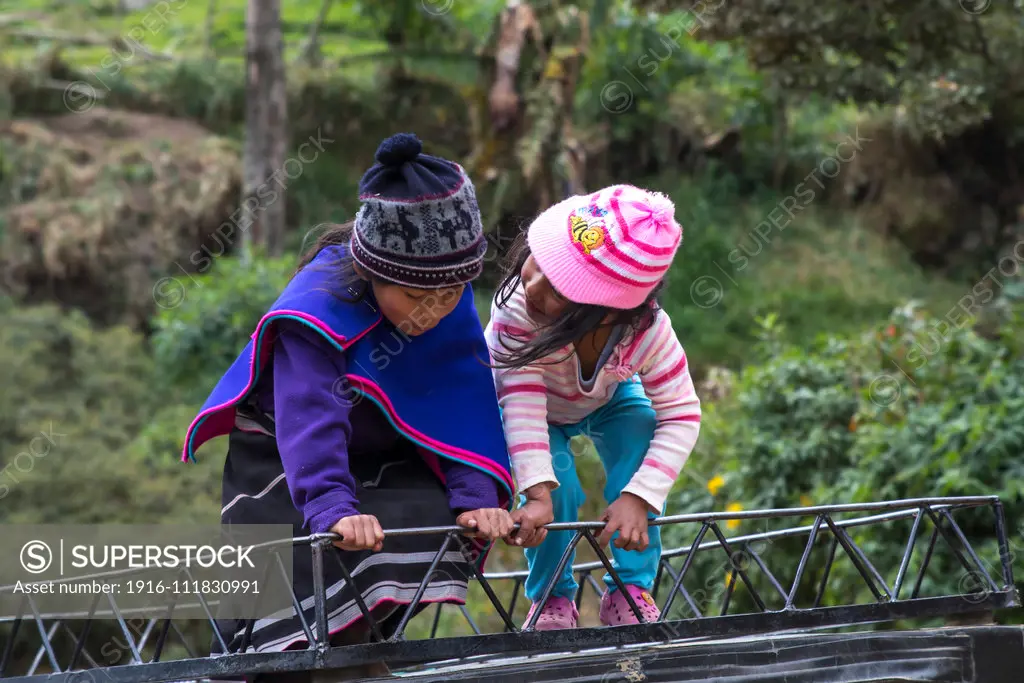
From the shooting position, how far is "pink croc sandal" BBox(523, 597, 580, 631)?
301cm

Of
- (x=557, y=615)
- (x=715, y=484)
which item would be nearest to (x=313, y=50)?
(x=715, y=484)

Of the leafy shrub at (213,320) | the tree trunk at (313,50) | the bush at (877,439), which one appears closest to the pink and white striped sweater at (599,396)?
the bush at (877,439)

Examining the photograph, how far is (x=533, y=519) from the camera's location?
2.62m

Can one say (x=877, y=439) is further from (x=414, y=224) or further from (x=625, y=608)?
(x=414, y=224)

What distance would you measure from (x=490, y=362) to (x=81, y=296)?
935 cm

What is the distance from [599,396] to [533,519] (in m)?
0.49

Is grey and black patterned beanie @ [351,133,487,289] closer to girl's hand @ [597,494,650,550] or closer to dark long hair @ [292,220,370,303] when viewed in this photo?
dark long hair @ [292,220,370,303]

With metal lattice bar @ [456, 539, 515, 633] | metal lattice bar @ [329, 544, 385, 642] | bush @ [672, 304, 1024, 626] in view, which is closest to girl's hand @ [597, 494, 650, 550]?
metal lattice bar @ [456, 539, 515, 633]

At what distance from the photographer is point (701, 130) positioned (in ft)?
41.7

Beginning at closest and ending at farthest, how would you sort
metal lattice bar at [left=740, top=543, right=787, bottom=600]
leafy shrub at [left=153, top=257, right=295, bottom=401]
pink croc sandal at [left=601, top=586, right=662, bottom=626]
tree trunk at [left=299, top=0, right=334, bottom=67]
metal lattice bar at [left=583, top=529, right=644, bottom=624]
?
1. metal lattice bar at [left=583, top=529, right=644, bottom=624]
2. pink croc sandal at [left=601, top=586, right=662, bottom=626]
3. metal lattice bar at [left=740, top=543, right=787, bottom=600]
4. leafy shrub at [left=153, top=257, right=295, bottom=401]
5. tree trunk at [left=299, top=0, right=334, bottom=67]

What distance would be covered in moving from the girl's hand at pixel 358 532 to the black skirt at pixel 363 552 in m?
0.11

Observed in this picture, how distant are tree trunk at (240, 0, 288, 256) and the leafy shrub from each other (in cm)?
137

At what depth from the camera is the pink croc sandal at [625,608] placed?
300cm

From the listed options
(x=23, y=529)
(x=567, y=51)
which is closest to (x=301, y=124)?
(x=567, y=51)
